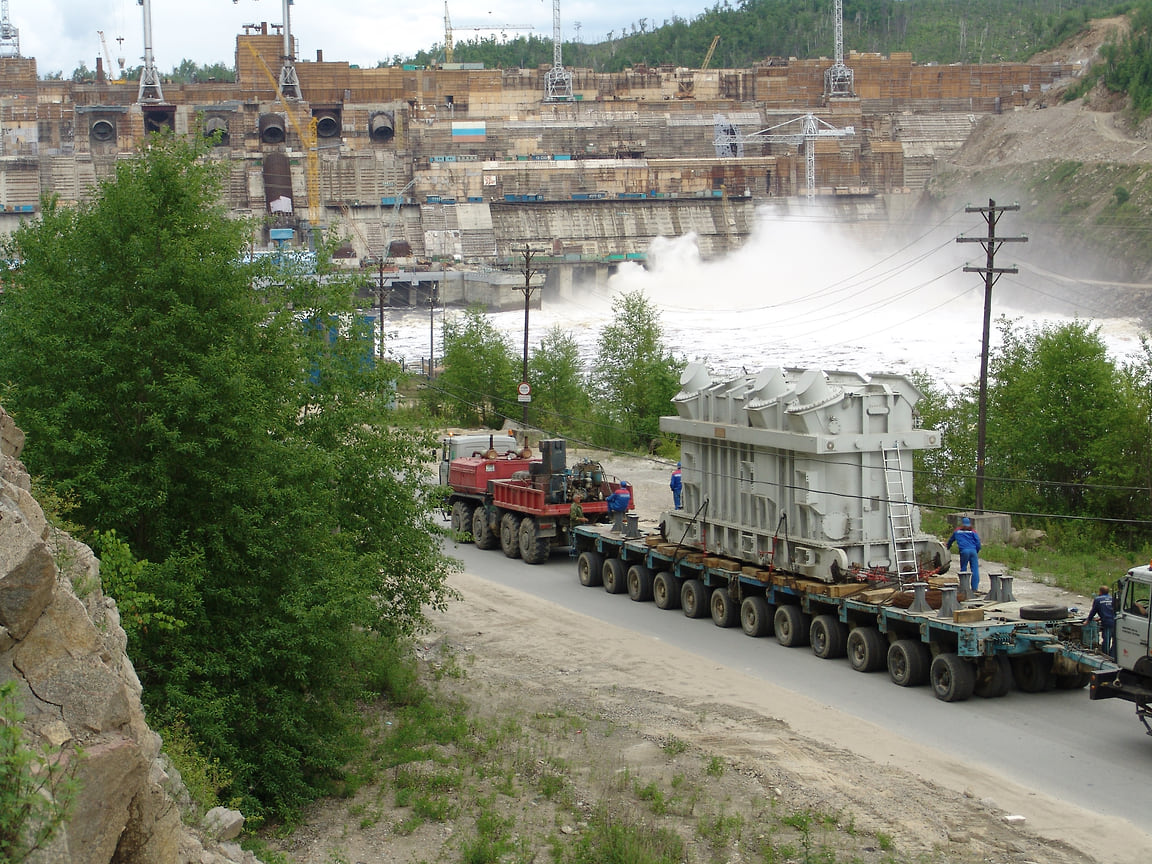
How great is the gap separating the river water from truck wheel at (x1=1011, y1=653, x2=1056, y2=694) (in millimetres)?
49993

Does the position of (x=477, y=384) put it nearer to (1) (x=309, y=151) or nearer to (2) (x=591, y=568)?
(2) (x=591, y=568)

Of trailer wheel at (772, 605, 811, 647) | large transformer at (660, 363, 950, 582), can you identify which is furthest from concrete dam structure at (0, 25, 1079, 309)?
trailer wheel at (772, 605, 811, 647)

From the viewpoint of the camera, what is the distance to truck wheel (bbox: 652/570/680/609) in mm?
21906

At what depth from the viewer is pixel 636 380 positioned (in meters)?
45.0

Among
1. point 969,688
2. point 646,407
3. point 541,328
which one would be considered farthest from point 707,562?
point 541,328

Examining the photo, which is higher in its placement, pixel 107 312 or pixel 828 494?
pixel 107 312

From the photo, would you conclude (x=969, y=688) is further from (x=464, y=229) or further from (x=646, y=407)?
(x=464, y=229)

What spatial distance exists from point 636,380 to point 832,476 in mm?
26645

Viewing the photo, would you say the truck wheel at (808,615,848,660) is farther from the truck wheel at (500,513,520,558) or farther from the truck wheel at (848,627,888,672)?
the truck wheel at (500,513,520,558)

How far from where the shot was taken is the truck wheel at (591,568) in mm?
24016

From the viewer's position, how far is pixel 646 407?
146 feet

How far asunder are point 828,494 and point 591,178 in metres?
109

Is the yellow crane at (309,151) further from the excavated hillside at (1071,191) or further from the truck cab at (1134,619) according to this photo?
the truck cab at (1134,619)

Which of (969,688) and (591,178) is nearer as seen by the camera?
(969,688)
